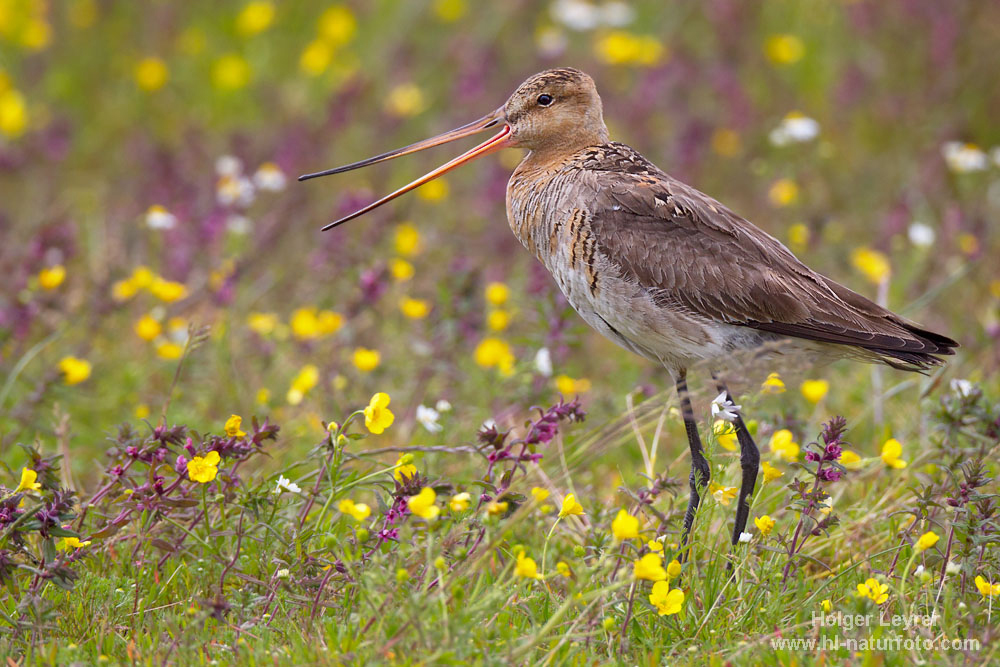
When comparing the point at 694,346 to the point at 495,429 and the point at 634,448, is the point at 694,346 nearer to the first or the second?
the point at 495,429

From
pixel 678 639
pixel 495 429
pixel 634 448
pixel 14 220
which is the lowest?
pixel 14 220

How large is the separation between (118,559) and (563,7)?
272 inches

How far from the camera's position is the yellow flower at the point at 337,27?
29.5 feet

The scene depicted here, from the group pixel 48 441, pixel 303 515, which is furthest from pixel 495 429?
pixel 48 441

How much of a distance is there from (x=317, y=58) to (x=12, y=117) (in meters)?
2.19

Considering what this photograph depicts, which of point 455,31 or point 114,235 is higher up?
point 455,31

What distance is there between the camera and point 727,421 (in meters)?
3.72

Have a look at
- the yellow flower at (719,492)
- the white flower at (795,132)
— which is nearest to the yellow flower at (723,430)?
the yellow flower at (719,492)

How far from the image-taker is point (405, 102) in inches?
337

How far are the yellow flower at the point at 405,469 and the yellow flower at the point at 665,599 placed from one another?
2.58ft

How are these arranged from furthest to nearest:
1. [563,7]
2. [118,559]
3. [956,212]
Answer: [563,7]
[956,212]
[118,559]

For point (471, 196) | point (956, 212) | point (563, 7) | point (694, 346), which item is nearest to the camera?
point (694, 346)

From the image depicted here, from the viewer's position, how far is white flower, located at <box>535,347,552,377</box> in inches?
188

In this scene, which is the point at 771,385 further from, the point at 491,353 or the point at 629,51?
the point at 629,51
